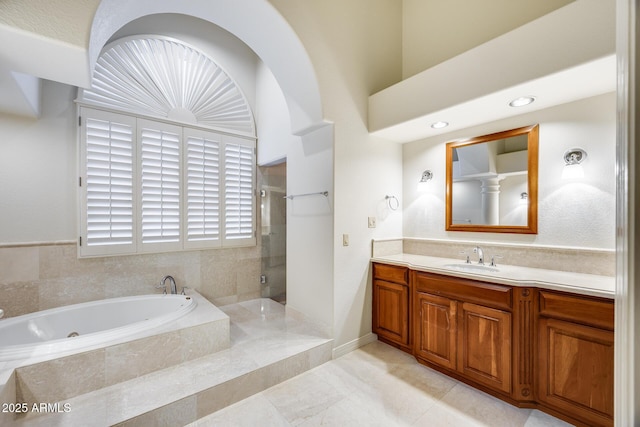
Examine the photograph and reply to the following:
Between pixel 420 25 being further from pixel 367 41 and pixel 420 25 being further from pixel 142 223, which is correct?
pixel 142 223

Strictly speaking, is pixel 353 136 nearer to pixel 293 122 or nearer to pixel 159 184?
pixel 293 122

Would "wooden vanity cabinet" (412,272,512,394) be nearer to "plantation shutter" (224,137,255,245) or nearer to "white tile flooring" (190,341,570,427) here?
"white tile flooring" (190,341,570,427)

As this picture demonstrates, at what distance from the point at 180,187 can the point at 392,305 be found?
269 centimetres

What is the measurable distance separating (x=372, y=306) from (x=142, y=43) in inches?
151

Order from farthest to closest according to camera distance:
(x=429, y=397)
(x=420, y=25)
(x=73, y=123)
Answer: (x=420, y=25) → (x=73, y=123) → (x=429, y=397)

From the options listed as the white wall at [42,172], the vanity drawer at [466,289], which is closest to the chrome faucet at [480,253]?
the vanity drawer at [466,289]

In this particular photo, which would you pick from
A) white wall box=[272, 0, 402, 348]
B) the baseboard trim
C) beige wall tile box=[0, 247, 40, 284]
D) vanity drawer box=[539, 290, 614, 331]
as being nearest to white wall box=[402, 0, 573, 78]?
white wall box=[272, 0, 402, 348]

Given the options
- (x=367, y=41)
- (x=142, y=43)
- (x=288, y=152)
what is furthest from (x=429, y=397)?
(x=142, y=43)

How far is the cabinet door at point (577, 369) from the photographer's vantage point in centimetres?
154

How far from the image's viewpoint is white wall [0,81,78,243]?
2.34m

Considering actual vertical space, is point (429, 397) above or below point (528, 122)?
below

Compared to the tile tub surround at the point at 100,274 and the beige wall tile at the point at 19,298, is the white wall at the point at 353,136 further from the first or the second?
the beige wall tile at the point at 19,298

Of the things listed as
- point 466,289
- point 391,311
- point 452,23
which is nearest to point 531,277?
point 466,289

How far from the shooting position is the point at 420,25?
307 cm
